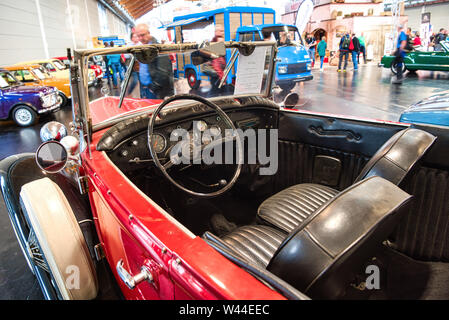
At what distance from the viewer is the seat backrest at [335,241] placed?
2.45 feet

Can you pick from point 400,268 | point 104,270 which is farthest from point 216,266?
point 104,270

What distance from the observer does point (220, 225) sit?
2369mm

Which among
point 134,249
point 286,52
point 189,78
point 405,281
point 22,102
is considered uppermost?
point 286,52

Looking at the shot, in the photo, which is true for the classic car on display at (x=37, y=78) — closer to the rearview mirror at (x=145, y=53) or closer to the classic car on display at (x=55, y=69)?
the classic car on display at (x=55, y=69)

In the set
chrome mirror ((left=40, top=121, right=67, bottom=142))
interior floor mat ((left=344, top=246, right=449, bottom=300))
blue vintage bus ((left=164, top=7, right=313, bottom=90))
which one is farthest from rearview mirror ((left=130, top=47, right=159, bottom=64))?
blue vintage bus ((left=164, top=7, right=313, bottom=90))

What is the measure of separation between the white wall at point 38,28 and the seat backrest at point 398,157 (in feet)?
35.2

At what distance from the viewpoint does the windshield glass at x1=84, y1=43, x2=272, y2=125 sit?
6.72ft

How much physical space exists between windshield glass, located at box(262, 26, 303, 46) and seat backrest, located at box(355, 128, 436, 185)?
23.7 ft

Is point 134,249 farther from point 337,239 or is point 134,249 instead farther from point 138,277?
point 337,239

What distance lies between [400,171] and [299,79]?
7.23 m

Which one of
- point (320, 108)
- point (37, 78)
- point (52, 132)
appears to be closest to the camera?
point (52, 132)

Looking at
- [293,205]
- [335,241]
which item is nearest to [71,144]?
[293,205]

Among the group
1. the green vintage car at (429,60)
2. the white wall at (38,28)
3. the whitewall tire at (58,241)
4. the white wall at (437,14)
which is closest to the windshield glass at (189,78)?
the whitewall tire at (58,241)

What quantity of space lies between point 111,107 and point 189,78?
0.69 m
